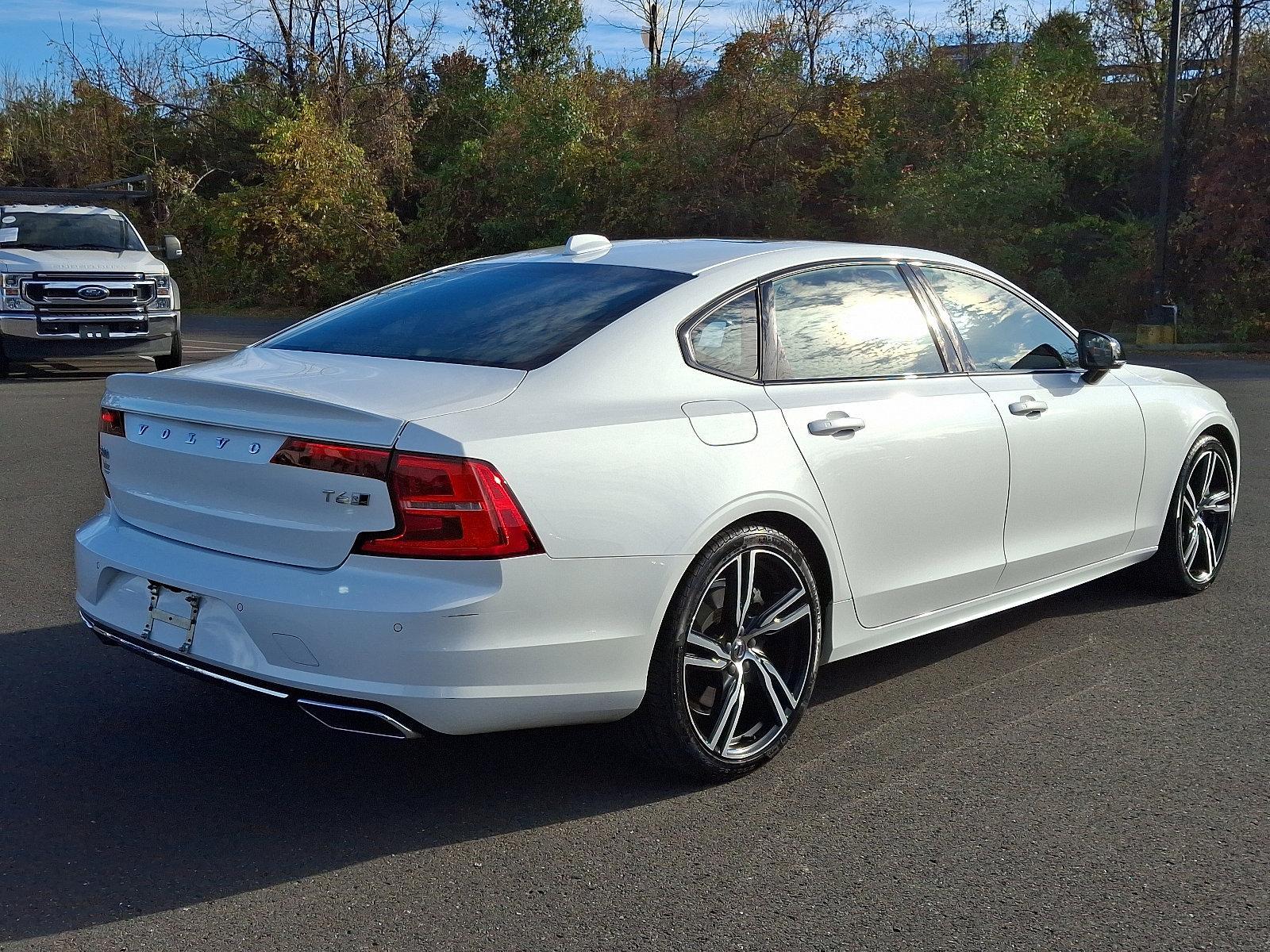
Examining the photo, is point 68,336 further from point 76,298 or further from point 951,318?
point 951,318

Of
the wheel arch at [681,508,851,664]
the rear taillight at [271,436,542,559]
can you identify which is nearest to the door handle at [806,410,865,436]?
the wheel arch at [681,508,851,664]

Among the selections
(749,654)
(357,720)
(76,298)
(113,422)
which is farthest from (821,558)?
(76,298)

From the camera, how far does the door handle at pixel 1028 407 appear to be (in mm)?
5156

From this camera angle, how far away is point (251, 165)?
41312 millimetres

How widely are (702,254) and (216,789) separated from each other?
2296 millimetres

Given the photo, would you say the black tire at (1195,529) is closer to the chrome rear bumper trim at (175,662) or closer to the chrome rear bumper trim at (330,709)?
the chrome rear bumper trim at (330,709)

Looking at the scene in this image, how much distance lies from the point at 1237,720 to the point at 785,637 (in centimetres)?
160

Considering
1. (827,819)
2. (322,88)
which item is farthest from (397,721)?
(322,88)

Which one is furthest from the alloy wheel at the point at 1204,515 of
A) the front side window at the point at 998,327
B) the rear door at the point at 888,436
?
the rear door at the point at 888,436

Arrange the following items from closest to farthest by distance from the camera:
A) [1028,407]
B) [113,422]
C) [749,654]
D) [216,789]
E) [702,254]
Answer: [216,789]
[749,654]
[113,422]
[702,254]
[1028,407]

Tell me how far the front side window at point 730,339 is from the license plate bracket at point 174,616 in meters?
1.59

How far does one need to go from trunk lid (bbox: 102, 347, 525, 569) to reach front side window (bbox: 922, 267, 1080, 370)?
2.05m

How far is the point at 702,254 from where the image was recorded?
188 inches

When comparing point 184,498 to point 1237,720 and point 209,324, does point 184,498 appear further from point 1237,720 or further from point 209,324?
point 209,324
